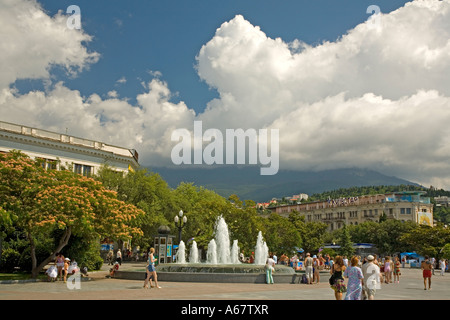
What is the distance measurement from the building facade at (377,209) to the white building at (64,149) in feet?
172

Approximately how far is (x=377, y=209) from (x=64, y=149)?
273 ft

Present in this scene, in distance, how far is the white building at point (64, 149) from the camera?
48.9m

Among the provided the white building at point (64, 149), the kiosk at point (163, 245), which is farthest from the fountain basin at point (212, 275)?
the white building at point (64, 149)

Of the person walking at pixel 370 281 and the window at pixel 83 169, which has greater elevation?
the window at pixel 83 169

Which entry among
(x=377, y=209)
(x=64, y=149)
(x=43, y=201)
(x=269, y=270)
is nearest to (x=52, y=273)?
(x=43, y=201)

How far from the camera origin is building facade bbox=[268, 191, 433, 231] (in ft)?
358

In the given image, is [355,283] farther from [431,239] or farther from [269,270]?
[431,239]

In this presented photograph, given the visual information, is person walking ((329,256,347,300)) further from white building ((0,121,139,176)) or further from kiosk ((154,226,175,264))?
white building ((0,121,139,176))

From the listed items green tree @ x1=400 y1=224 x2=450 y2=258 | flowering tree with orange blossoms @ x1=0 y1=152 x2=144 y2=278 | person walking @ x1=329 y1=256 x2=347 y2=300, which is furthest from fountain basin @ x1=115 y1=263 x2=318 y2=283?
green tree @ x1=400 y1=224 x2=450 y2=258

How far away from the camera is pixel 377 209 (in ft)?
368

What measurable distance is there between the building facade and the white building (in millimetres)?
52394

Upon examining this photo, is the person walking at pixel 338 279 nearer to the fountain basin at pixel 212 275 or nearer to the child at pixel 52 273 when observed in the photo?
the fountain basin at pixel 212 275

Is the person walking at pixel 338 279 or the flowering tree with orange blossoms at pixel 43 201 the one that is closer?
the person walking at pixel 338 279
